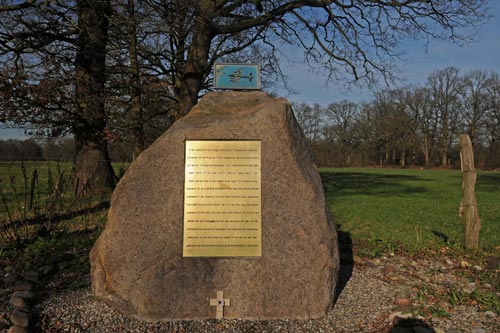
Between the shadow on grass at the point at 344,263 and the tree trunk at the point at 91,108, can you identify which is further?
the tree trunk at the point at 91,108

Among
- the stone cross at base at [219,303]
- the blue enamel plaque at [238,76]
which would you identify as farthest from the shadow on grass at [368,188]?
the stone cross at base at [219,303]

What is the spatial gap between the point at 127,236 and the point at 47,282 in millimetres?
1560

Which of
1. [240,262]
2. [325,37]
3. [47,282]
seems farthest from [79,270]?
[325,37]

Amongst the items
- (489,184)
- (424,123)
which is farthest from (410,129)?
(489,184)

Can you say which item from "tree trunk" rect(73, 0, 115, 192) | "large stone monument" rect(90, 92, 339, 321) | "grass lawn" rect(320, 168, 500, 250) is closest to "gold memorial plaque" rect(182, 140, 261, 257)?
"large stone monument" rect(90, 92, 339, 321)

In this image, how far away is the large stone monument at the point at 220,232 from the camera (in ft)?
11.5

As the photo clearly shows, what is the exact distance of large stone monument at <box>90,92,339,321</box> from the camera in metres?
3.51

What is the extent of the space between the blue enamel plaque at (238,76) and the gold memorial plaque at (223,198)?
0.95 meters

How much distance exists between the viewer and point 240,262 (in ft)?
11.7

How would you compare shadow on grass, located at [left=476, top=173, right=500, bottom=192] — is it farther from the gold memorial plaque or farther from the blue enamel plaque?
the gold memorial plaque

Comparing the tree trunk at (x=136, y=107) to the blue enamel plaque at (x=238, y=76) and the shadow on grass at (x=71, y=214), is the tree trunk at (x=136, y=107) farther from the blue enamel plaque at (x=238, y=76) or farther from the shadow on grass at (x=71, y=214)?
the blue enamel plaque at (x=238, y=76)

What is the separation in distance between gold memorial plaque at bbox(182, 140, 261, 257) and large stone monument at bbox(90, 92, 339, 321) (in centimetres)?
1

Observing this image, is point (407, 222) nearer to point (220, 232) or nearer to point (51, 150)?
point (220, 232)

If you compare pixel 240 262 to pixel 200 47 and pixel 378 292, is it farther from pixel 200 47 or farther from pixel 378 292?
pixel 200 47
